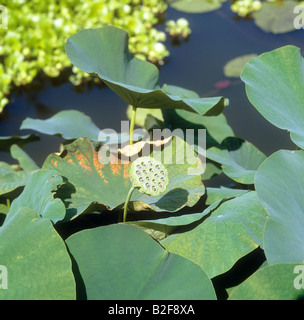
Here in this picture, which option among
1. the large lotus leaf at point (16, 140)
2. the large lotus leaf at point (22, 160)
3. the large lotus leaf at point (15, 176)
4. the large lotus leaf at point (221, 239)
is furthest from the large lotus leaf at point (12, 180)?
the large lotus leaf at point (221, 239)

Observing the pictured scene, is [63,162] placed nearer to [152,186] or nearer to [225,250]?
[152,186]

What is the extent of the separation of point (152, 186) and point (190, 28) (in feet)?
6.61

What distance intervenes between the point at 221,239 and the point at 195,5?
7.54 ft

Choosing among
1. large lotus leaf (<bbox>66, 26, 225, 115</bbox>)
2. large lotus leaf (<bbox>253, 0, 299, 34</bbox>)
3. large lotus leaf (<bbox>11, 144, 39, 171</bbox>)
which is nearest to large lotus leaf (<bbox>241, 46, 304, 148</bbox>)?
large lotus leaf (<bbox>66, 26, 225, 115</bbox>)

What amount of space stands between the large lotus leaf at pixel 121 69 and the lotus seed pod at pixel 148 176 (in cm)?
20

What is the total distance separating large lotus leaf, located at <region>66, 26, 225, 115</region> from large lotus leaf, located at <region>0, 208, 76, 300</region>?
365 millimetres

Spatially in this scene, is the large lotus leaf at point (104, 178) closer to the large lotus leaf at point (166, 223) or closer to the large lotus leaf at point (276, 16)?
the large lotus leaf at point (166, 223)

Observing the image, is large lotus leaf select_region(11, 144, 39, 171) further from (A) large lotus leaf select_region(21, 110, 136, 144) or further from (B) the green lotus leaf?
(B) the green lotus leaf

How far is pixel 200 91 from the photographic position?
2.03 meters

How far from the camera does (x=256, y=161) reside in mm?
1057

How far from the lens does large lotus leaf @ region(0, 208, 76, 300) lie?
0.54 meters

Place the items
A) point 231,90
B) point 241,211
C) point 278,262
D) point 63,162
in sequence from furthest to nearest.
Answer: point 231,90 < point 63,162 < point 241,211 < point 278,262

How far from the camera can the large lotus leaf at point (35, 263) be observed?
0.54 metres

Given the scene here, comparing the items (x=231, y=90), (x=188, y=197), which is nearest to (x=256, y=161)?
(x=188, y=197)
